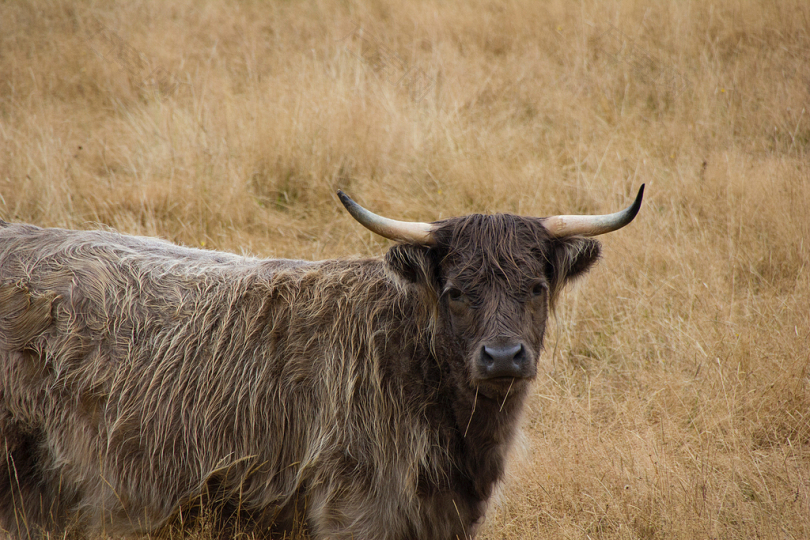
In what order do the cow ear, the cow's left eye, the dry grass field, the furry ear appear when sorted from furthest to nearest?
the dry grass field < the furry ear < the cow ear < the cow's left eye

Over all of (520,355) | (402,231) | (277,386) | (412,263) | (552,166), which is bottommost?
(552,166)

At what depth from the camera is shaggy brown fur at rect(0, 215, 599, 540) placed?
3041 mm

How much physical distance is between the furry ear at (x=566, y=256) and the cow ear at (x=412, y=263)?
0.59 m

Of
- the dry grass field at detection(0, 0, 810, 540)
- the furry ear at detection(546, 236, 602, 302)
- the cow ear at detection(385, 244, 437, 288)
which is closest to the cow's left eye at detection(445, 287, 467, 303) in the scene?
the cow ear at detection(385, 244, 437, 288)

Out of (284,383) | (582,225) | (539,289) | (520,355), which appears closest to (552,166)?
(582,225)

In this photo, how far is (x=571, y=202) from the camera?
21.6ft

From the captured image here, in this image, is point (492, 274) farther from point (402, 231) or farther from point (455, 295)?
point (402, 231)

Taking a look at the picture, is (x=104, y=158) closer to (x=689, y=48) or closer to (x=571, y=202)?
(x=571, y=202)

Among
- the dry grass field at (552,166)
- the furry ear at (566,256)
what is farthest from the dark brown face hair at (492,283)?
the dry grass field at (552,166)

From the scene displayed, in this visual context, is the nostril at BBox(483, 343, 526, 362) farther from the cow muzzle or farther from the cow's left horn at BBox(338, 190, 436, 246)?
the cow's left horn at BBox(338, 190, 436, 246)

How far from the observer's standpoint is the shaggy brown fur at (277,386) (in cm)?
304

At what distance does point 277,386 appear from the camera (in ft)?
10.5

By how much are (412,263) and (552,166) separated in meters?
4.36

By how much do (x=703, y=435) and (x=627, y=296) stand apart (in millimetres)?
1460
